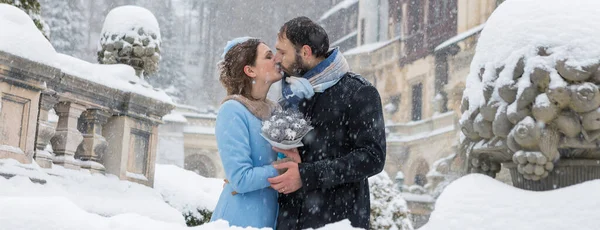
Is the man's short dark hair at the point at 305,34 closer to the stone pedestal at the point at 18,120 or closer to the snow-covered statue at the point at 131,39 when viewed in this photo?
the stone pedestal at the point at 18,120

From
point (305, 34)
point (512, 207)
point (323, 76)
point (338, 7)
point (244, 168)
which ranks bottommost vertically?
point (512, 207)

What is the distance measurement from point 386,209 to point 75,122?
5.06m

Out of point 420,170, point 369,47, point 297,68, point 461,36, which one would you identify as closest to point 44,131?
point 297,68

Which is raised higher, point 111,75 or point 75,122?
point 111,75

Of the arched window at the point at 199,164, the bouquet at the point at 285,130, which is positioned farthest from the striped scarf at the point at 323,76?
the arched window at the point at 199,164

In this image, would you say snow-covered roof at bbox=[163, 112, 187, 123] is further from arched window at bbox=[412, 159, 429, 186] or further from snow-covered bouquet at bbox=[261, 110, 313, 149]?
snow-covered bouquet at bbox=[261, 110, 313, 149]

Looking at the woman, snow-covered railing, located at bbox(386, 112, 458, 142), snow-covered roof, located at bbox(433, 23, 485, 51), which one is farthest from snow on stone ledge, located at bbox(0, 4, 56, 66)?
snow-covered railing, located at bbox(386, 112, 458, 142)

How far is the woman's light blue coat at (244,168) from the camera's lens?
108 inches

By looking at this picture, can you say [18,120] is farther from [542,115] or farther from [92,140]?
[542,115]

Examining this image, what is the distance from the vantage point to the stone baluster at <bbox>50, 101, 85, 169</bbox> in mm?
5652

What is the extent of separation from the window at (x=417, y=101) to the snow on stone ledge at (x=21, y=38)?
28054 millimetres

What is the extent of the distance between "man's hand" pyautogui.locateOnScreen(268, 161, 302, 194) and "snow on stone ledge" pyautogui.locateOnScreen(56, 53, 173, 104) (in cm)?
319

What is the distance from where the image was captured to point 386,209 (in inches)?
383

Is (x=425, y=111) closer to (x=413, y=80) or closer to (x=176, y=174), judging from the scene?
(x=413, y=80)
